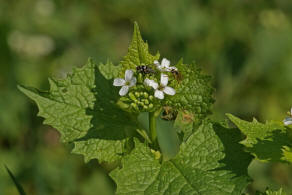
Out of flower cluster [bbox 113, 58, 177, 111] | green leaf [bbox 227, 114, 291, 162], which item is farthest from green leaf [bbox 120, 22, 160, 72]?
green leaf [bbox 227, 114, 291, 162]

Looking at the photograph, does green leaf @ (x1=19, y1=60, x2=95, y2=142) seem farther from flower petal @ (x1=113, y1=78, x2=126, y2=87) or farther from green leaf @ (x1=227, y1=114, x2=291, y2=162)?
green leaf @ (x1=227, y1=114, x2=291, y2=162)

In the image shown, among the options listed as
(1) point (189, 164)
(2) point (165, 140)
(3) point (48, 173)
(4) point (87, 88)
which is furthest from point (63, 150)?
(1) point (189, 164)

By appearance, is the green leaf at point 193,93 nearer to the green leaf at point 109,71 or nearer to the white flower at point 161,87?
the white flower at point 161,87

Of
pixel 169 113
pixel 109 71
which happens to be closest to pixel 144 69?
pixel 169 113

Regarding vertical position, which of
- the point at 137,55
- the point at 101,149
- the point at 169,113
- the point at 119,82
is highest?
the point at 137,55

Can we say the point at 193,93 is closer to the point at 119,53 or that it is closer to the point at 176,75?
the point at 176,75

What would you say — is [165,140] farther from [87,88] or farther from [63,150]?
[87,88]
